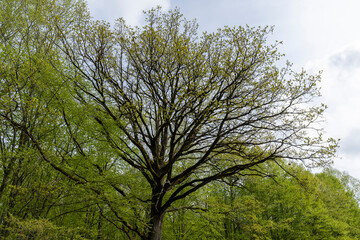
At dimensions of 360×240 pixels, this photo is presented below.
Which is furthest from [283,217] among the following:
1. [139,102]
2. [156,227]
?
[139,102]

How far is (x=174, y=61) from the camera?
818 centimetres

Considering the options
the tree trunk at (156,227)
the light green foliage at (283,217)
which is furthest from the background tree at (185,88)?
the light green foliage at (283,217)

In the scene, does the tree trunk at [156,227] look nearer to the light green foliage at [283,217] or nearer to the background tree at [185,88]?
the background tree at [185,88]

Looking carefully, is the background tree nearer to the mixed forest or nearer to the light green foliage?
the mixed forest

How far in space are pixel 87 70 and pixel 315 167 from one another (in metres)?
8.50

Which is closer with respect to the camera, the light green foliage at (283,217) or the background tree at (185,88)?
the background tree at (185,88)

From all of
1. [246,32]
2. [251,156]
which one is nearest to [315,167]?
[251,156]

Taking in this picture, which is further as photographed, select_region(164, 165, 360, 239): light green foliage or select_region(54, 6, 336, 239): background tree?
select_region(164, 165, 360, 239): light green foliage

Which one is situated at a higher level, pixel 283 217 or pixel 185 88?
pixel 185 88

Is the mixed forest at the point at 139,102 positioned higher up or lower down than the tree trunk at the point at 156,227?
higher up

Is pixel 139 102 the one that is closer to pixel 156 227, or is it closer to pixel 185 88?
pixel 185 88

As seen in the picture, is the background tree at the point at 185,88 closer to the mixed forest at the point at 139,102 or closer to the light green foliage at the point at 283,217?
the mixed forest at the point at 139,102

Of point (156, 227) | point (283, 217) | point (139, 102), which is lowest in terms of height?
point (156, 227)

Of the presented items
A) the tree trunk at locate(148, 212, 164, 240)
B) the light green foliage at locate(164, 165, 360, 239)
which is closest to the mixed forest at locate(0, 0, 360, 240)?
the tree trunk at locate(148, 212, 164, 240)
